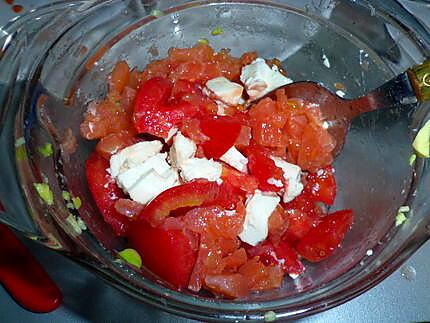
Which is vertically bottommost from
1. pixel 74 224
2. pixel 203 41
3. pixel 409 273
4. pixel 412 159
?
pixel 409 273

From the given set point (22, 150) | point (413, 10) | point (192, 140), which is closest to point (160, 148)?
point (192, 140)

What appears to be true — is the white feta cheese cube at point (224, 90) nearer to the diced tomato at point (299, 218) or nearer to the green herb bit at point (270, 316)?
the diced tomato at point (299, 218)

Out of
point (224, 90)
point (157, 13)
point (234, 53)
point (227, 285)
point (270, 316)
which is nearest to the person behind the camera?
point (270, 316)

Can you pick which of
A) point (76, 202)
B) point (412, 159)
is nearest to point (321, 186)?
point (412, 159)

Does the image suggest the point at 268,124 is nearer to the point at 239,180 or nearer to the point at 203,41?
the point at 239,180

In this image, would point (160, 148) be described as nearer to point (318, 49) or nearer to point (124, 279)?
point (124, 279)

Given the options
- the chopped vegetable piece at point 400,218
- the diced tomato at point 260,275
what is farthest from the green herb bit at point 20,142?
the chopped vegetable piece at point 400,218

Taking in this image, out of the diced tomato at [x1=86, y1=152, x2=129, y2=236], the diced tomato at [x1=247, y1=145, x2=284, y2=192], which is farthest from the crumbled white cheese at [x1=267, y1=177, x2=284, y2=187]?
the diced tomato at [x1=86, y1=152, x2=129, y2=236]

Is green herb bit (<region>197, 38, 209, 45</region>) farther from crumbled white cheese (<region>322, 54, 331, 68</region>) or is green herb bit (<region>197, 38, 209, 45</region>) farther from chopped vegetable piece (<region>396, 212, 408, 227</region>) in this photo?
chopped vegetable piece (<region>396, 212, 408, 227</region>)
